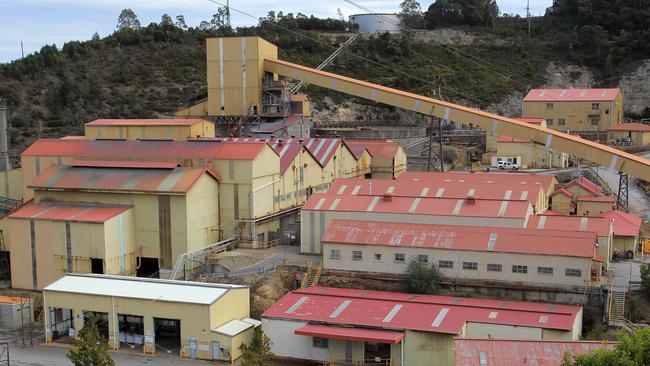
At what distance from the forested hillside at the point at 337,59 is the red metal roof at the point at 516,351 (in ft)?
170

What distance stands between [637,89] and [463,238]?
58.0 m

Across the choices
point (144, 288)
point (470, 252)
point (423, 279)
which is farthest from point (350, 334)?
point (144, 288)

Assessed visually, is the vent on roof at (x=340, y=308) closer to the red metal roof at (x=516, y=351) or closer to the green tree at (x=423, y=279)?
the green tree at (x=423, y=279)

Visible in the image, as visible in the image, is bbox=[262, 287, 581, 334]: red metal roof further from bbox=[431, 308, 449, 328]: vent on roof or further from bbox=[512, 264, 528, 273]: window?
bbox=[512, 264, 528, 273]: window

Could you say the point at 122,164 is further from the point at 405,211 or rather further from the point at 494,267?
the point at 494,267

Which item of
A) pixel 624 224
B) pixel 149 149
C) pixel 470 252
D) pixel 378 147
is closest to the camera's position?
pixel 470 252

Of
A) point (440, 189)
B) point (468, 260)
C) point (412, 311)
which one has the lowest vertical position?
point (412, 311)

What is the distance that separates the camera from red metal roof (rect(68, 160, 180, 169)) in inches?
1377

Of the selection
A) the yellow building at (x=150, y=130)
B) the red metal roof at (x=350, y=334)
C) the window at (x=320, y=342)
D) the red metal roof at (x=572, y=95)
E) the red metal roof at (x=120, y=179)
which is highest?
the red metal roof at (x=572, y=95)

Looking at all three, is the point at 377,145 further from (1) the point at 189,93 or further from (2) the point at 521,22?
(2) the point at 521,22

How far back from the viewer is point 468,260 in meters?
28.8

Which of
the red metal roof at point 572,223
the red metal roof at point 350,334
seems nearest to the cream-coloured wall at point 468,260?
the red metal roof at point 572,223

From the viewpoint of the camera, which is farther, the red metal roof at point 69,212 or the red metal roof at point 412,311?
the red metal roof at point 69,212

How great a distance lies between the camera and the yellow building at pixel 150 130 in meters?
41.5
